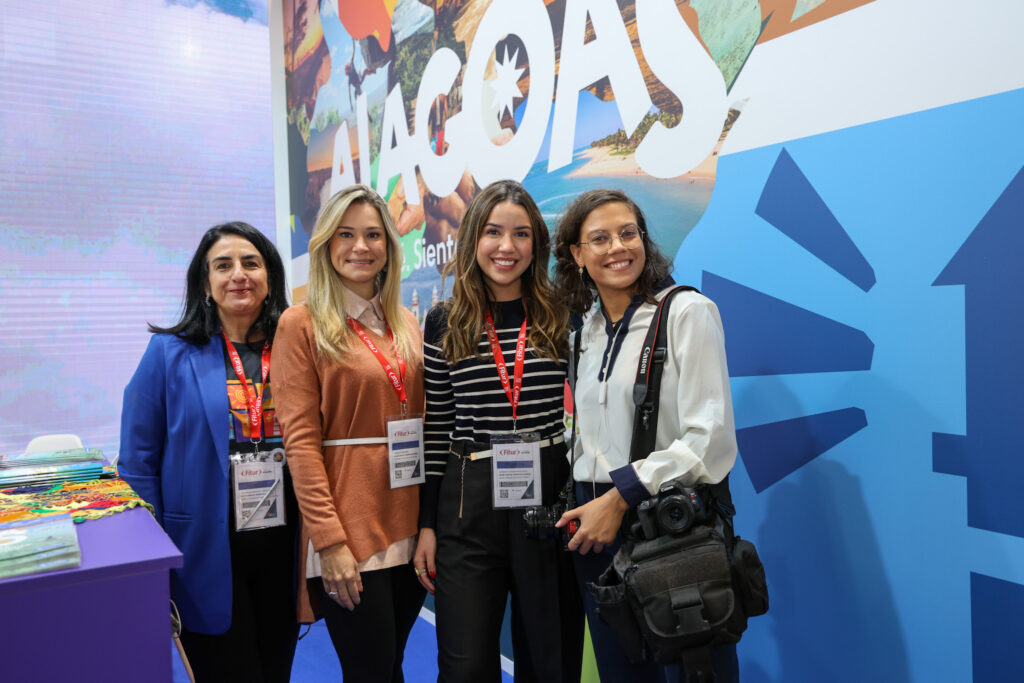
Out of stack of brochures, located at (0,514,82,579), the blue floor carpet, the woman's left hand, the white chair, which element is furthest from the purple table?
the white chair

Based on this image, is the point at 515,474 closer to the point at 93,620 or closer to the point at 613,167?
the point at 93,620

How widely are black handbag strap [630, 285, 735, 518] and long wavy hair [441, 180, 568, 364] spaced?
35cm

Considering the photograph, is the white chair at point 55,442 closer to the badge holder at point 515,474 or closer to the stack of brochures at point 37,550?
the stack of brochures at point 37,550

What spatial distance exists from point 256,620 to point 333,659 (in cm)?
140

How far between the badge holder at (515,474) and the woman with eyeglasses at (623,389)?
11cm

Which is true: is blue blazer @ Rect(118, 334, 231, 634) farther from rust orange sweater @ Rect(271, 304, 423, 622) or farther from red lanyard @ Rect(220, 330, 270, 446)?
rust orange sweater @ Rect(271, 304, 423, 622)

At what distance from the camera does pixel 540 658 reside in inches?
67.4

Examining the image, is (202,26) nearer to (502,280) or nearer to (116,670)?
(502,280)

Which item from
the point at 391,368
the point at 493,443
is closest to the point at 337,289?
the point at 391,368

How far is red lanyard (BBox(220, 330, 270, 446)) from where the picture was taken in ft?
6.39

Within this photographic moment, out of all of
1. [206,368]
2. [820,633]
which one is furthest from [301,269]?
[820,633]

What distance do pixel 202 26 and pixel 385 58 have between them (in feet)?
7.00

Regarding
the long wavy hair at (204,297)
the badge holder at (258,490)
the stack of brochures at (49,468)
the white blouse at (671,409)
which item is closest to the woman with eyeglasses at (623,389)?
the white blouse at (671,409)

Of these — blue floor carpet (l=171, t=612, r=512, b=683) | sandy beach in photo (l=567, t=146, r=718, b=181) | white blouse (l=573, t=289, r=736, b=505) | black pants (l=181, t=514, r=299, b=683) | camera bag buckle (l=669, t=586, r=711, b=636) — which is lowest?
blue floor carpet (l=171, t=612, r=512, b=683)
